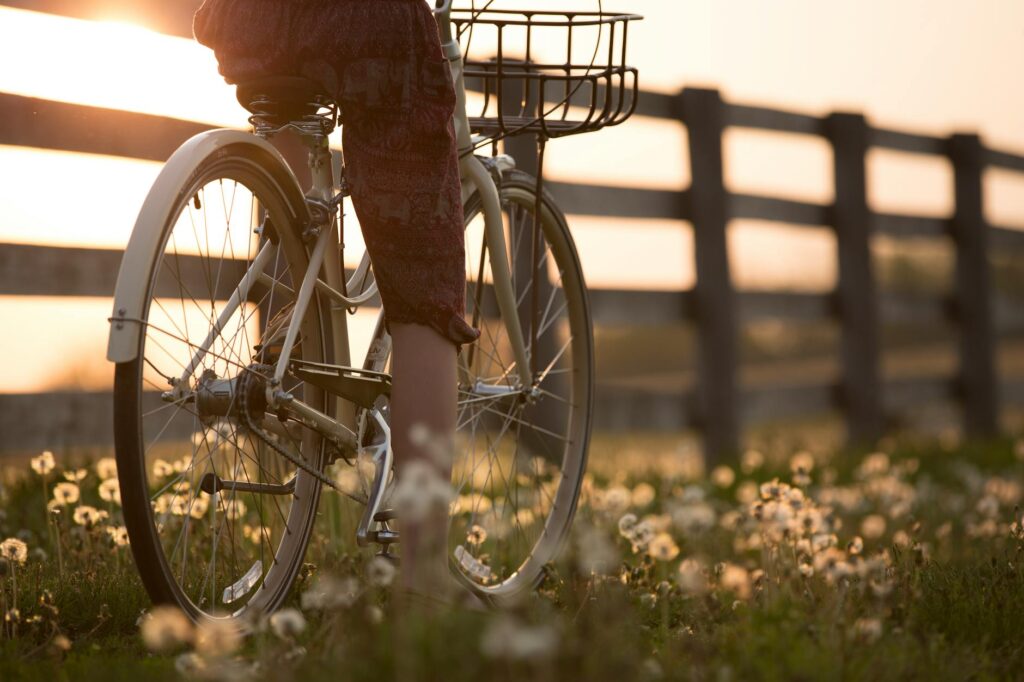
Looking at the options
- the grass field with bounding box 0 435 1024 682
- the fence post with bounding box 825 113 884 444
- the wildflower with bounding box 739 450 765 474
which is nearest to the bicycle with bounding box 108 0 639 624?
the grass field with bounding box 0 435 1024 682

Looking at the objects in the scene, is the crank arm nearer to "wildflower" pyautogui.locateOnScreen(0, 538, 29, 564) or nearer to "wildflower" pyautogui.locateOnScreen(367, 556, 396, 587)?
"wildflower" pyautogui.locateOnScreen(0, 538, 29, 564)

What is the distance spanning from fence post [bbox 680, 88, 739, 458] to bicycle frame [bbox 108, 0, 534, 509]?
3548mm

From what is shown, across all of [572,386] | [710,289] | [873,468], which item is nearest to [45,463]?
[572,386]

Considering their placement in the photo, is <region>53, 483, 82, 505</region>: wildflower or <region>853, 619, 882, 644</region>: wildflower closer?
<region>853, 619, 882, 644</region>: wildflower

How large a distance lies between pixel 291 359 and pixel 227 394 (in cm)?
20

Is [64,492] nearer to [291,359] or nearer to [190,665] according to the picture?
[291,359]

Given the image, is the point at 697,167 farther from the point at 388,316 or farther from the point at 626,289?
the point at 388,316

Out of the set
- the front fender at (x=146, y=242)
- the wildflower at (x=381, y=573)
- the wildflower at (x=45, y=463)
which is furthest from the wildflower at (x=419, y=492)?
the wildflower at (x=45, y=463)

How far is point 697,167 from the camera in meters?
6.30

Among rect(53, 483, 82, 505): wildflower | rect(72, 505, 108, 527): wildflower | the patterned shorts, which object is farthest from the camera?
rect(53, 483, 82, 505): wildflower

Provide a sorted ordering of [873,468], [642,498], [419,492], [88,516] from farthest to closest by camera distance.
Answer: [873,468] → [642,498] → [88,516] → [419,492]

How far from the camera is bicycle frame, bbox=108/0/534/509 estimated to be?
1788 millimetres

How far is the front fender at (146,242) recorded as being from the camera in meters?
1.76

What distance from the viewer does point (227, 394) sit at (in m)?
1.95
